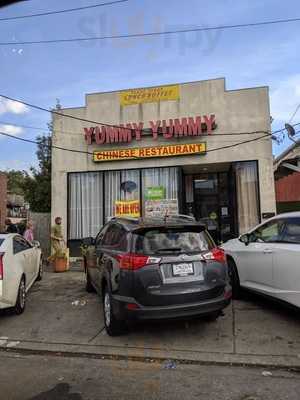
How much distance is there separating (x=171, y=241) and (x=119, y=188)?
8.88m

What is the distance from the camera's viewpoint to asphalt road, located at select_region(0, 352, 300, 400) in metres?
Result: 4.36

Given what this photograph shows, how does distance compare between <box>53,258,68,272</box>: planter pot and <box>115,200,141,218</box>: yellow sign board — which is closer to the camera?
<box>53,258,68,272</box>: planter pot

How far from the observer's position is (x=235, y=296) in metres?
8.41

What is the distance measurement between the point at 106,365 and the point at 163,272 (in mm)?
1360

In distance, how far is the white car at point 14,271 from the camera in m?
7.04

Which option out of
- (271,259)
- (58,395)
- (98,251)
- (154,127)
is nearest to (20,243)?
(98,251)

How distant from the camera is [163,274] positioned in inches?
225

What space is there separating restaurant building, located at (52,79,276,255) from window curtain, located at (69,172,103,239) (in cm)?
3

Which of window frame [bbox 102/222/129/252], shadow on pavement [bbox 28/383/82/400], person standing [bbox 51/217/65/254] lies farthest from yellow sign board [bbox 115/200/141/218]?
shadow on pavement [bbox 28/383/82/400]

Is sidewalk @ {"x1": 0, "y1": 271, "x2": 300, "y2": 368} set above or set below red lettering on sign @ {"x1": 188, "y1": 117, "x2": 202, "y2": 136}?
below

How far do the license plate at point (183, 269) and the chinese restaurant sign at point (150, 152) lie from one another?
27.5ft

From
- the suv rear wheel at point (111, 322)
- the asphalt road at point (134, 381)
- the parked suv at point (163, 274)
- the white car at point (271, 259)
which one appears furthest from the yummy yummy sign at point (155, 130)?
the asphalt road at point (134, 381)

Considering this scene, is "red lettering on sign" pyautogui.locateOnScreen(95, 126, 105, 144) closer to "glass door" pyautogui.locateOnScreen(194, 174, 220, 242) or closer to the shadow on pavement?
"glass door" pyautogui.locateOnScreen(194, 174, 220, 242)

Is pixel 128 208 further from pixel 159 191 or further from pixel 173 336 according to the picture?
pixel 173 336
